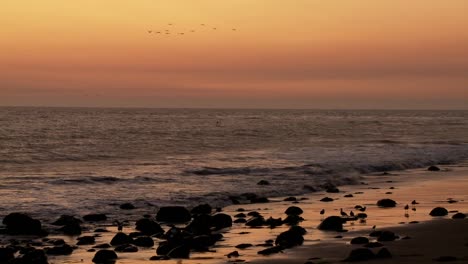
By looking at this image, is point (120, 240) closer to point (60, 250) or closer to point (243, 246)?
point (60, 250)

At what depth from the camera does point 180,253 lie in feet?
54.6

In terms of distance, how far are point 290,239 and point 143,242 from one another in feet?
11.8

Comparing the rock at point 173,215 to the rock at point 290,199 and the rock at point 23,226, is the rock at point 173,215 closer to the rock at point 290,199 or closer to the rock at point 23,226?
the rock at point 23,226

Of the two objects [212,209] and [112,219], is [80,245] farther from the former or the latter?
[212,209]

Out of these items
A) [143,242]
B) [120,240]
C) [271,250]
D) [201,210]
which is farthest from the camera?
[201,210]

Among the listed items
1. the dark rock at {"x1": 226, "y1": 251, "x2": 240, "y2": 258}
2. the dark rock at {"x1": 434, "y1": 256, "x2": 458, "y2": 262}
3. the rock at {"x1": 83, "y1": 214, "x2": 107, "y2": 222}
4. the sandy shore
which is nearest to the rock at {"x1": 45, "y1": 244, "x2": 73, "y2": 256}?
the sandy shore

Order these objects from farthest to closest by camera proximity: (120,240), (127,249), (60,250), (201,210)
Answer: (201,210)
(120,240)
(127,249)
(60,250)

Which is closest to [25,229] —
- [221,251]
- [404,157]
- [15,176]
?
[221,251]

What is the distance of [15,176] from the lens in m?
36.4

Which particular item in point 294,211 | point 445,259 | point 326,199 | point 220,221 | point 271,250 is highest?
point 326,199

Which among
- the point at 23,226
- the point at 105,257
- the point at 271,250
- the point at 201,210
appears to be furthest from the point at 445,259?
the point at 201,210

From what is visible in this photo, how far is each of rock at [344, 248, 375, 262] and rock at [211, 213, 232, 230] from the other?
6.28m

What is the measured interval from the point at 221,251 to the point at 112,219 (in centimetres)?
718

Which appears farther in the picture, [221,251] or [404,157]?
[404,157]
